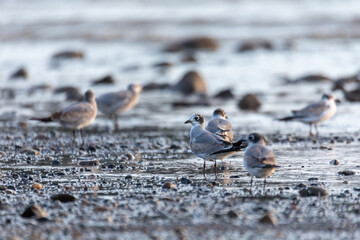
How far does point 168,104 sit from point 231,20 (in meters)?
20.2

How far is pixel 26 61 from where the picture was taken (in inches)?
914

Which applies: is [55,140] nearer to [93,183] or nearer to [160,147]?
[160,147]

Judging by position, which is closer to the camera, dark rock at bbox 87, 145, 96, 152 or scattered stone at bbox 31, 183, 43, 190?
scattered stone at bbox 31, 183, 43, 190

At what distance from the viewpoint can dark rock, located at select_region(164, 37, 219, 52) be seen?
25828 mm

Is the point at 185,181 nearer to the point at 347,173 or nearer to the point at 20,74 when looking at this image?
the point at 347,173

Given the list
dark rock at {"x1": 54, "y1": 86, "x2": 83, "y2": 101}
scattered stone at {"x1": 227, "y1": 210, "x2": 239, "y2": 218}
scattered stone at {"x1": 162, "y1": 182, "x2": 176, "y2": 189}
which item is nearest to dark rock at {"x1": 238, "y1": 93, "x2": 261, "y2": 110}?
dark rock at {"x1": 54, "y1": 86, "x2": 83, "y2": 101}

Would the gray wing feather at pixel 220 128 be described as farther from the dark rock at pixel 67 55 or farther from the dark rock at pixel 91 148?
the dark rock at pixel 67 55

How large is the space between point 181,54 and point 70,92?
30.3 ft

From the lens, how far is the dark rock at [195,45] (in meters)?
25.8

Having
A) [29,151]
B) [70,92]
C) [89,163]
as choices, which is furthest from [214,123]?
[70,92]

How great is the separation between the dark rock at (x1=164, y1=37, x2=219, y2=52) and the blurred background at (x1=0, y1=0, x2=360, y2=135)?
4 cm

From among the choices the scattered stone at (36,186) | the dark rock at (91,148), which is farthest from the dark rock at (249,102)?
the scattered stone at (36,186)

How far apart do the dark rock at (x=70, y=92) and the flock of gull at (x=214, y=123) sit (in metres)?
2.90

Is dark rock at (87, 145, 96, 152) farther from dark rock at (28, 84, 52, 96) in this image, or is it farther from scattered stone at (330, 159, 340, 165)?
dark rock at (28, 84, 52, 96)
